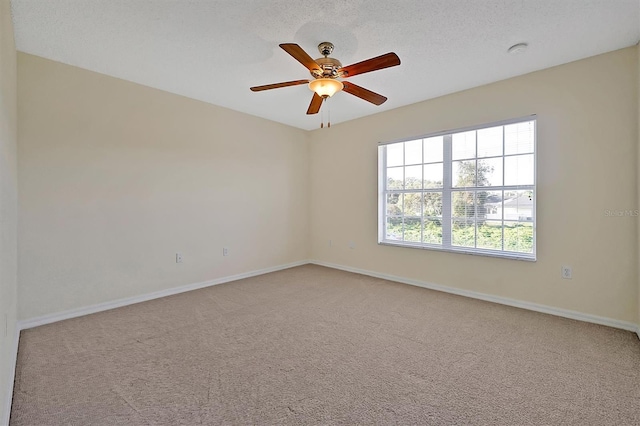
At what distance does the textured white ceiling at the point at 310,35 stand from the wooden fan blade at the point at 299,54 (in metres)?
0.33

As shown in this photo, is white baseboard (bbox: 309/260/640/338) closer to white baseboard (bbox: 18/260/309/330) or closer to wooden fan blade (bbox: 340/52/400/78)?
white baseboard (bbox: 18/260/309/330)

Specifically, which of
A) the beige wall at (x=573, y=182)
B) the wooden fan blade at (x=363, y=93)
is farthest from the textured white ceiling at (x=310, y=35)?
the wooden fan blade at (x=363, y=93)

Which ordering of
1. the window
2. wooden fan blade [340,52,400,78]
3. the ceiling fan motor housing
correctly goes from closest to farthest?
wooden fan blade [340,52,400,78]
the ceiling fan motor housing
the window

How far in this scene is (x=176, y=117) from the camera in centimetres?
375

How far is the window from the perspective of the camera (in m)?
3.28

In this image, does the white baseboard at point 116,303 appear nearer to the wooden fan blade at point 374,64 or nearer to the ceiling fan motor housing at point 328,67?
the ceiling fan motor housing at point 328,67

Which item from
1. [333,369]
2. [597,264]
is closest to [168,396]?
[333,369]

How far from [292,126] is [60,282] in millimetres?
3864

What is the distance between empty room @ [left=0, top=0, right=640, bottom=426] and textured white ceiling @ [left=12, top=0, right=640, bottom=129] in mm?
22

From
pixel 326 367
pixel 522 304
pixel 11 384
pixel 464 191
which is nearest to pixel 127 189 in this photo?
pixel 11 384

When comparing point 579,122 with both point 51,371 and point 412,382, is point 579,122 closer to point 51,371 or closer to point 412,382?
point 412,382

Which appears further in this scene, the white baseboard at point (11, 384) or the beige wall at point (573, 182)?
the beige wall at point (573, 182)

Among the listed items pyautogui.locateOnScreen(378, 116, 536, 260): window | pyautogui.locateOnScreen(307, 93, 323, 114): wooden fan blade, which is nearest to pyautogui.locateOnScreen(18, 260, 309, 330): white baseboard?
pyautogui.locateOnScreen(378, 116, 536, 260): window

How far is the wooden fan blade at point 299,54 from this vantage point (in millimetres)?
1932
